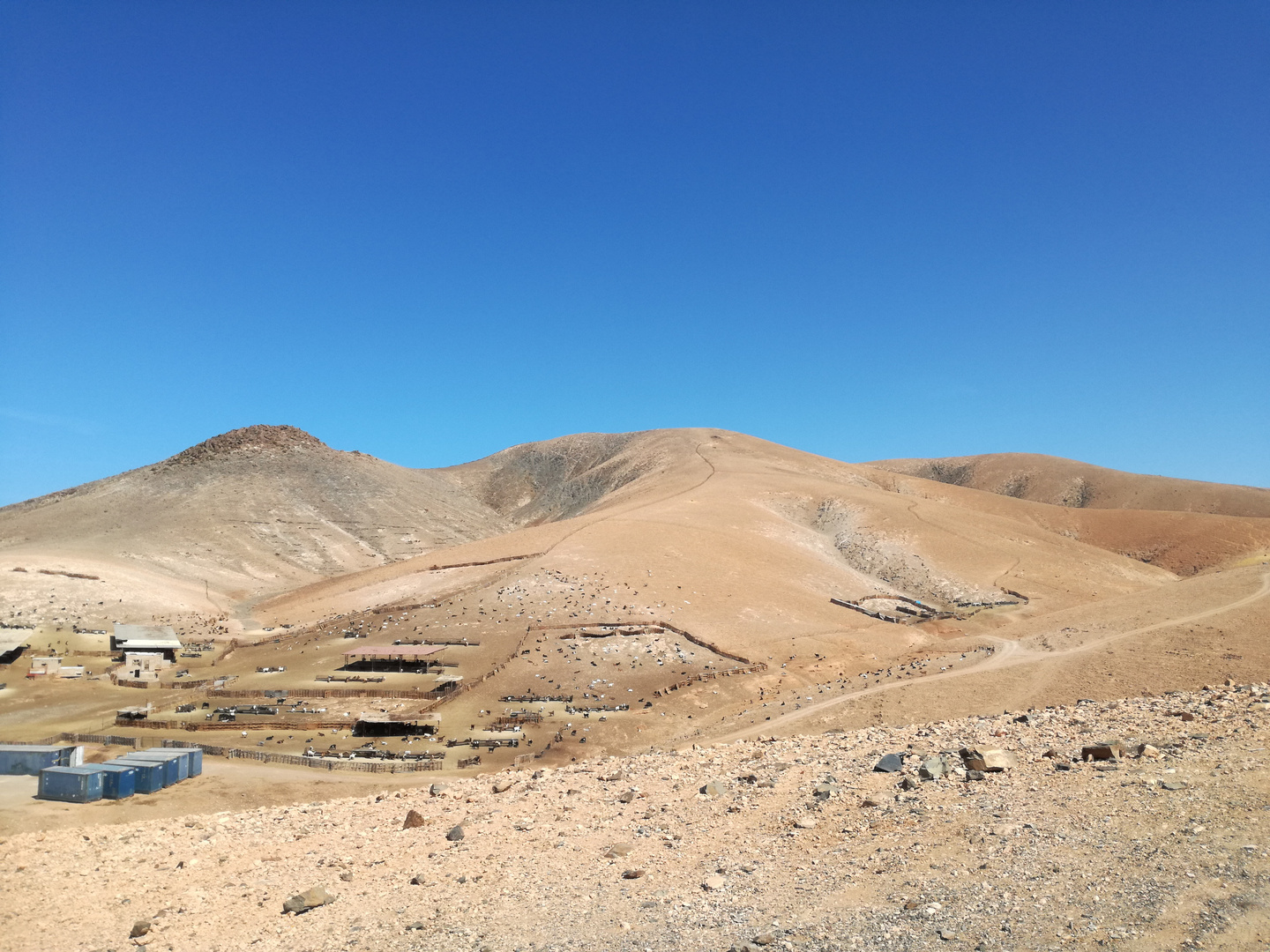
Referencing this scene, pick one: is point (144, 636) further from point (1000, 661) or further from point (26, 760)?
point (1000, 661)

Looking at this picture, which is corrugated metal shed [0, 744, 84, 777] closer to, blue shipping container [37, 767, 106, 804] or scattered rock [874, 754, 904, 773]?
blue shipping container [37, 767, 106, 804]

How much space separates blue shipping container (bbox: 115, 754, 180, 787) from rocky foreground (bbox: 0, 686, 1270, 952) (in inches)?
271

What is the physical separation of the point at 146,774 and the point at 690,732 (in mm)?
21158

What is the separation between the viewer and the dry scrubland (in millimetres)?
12492

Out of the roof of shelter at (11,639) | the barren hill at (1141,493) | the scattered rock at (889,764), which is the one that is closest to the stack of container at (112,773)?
the scattered rock at (889,764)

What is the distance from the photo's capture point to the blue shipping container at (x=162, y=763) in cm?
2723

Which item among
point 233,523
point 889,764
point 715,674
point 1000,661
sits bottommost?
point 715,674

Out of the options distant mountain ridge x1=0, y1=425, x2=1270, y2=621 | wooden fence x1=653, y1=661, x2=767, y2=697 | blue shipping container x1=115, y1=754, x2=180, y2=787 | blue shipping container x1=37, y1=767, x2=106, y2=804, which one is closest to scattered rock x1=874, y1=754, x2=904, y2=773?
blue shipping container x1=37, y1=767, x2=106, y2=804

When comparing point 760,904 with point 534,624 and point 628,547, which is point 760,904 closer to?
point 534,624

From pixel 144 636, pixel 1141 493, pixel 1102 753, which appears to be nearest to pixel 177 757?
pixel 1102 753

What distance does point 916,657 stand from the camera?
46.0 metres

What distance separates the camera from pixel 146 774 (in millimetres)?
26656

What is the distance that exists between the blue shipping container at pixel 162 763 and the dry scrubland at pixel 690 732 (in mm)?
742

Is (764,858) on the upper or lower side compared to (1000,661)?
lower
